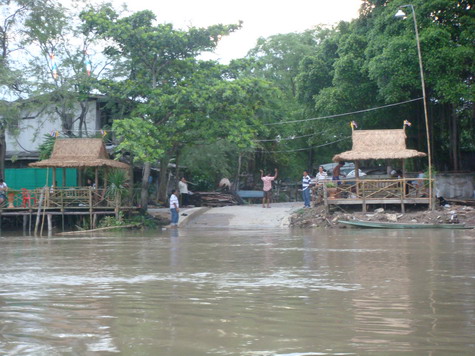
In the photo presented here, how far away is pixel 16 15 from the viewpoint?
27531 mm

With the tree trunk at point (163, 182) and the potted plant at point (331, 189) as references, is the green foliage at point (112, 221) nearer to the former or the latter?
the tree trunk at point (163, 182)

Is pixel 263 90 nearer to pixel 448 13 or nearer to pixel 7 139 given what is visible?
pixel 448 13

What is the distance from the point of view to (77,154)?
2600 centimetres

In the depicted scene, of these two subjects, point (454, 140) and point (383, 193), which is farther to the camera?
point (454, 140)

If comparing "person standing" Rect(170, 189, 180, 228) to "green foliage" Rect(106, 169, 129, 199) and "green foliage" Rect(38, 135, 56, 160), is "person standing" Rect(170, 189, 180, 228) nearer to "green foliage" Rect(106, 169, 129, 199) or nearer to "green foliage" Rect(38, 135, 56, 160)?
"green foliage" Rect(106, 169, 129, 199)

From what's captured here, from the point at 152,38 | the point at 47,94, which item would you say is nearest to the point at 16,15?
the point at 47,94

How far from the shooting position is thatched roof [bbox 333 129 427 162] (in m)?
25.5

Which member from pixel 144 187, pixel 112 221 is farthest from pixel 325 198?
pixel 112 221

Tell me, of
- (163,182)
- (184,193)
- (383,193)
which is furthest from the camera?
(163,182)

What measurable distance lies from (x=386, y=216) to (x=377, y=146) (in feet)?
11.2

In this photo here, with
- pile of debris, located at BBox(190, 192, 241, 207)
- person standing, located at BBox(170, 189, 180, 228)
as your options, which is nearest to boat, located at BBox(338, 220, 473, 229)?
person standing, located at BBox(170, 189, 180, 228)

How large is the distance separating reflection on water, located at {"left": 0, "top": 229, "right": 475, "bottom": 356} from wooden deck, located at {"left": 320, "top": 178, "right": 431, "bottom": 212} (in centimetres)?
1064

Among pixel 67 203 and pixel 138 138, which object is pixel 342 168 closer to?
pixel 138 138

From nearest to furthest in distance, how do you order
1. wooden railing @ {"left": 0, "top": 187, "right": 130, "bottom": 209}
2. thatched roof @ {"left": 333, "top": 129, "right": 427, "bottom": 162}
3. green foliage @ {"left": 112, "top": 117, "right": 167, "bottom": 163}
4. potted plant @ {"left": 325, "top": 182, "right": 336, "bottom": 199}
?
1. green foliage @ {"left": 112, "top": 117, "right": 167, "bottom": 163}
2. potted plant @ {"left": 325, "top": 182, "right": 336, "bottom": 199}
3. thatched roof @ {"left": 333, "top": 129, "right": 427, "bottom": 162}
4. wooden railing @ {"left": 0, "top": 187, "right": 130, "bottom": 209}
